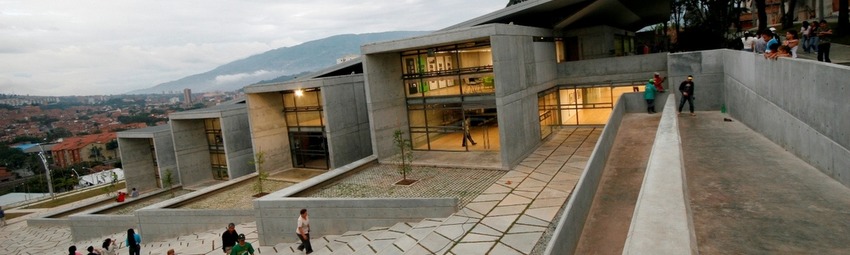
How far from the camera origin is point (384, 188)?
17.1 metres

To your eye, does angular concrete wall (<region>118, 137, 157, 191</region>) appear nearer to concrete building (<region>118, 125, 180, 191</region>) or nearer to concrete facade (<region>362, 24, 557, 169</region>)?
concrete building (<region>118, 125, 180, 191</region>)

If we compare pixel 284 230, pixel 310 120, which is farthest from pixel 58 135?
pixel 284 230

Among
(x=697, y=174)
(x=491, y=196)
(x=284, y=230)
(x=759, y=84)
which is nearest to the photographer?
(x=697, y=174)

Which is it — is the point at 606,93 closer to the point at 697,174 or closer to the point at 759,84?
the point at 759,84

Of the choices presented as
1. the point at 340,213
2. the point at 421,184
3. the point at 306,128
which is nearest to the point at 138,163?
the point at 306,128

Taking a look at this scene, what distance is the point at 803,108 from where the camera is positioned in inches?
359

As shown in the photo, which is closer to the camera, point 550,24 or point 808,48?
point 808,48

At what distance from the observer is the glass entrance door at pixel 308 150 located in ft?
86.4

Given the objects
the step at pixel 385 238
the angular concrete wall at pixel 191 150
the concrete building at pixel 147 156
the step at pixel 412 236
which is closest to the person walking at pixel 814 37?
the step at pixel 412 236

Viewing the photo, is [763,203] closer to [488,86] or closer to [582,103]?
[488,86]

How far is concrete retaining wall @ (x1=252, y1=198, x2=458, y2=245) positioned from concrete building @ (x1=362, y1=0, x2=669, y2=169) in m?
5.45

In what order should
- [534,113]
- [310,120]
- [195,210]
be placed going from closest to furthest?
[195,210], [534,113], [310,120]

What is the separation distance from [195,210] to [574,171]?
582 inches

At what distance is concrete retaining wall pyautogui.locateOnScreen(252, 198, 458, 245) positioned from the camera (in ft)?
44.6
